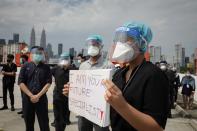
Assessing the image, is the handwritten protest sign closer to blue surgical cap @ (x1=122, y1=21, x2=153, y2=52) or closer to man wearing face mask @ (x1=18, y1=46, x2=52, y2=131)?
blue surgical cap @ (x1=122, y1=21, x2=153, y2=52)

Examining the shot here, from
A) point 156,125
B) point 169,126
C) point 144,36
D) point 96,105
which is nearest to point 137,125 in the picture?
point 156,125

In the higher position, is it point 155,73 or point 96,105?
point 155,73

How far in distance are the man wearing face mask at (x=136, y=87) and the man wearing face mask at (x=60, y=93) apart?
4.88 m

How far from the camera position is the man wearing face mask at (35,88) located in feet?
20.5

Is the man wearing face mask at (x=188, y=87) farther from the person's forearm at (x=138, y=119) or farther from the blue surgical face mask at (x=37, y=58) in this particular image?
the person's forearm at (x=138, y=119)

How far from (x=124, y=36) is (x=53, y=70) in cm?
600

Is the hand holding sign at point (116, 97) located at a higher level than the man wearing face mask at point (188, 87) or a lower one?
higher

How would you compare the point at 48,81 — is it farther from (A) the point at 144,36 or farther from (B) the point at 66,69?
(A) the point at 144,36

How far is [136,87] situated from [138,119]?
27cm

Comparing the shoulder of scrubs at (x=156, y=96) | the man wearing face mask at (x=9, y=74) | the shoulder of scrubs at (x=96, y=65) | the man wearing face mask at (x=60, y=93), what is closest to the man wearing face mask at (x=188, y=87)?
the man wearing face mask at (x=9, y=74)

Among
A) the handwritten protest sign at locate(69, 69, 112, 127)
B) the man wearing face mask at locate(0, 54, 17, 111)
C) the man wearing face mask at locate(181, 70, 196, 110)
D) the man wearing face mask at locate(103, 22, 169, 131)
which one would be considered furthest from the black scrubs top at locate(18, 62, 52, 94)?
the man wearing face mask at locate(181, 70, 196, 110)

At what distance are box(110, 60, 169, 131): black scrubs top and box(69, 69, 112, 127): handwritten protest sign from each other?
1.49 ft

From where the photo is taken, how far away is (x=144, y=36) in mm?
2650

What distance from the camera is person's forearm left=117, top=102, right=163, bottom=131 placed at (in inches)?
90.0
